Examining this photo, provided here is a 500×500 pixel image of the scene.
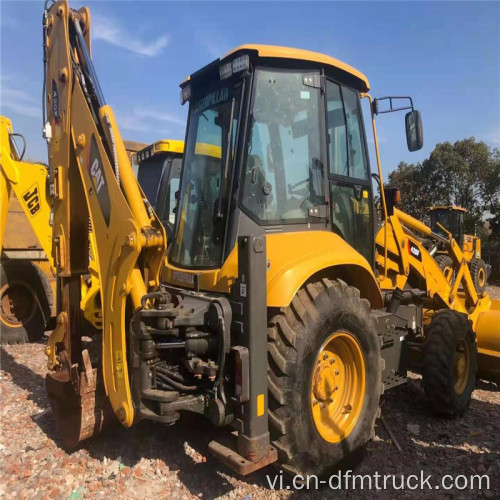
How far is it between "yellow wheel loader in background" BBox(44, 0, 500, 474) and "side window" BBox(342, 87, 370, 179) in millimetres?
17

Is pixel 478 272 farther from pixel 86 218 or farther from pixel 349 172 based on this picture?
pixel 86 218

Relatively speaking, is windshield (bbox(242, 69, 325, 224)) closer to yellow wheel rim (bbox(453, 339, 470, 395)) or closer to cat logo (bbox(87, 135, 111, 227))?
cat logo (bbox(87, 135, 111, 227))

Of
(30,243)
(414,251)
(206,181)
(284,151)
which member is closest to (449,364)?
(414,251)

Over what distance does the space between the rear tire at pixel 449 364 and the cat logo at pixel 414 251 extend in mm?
616

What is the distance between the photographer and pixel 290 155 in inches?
125

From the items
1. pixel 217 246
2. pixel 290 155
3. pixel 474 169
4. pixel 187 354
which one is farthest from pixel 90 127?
pixel 474 169

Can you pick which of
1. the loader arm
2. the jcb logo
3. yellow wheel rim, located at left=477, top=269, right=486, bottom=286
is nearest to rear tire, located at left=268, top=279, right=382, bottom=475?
the loader arm

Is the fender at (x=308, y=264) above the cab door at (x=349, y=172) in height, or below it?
below

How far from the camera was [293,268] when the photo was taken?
2697 millimetres

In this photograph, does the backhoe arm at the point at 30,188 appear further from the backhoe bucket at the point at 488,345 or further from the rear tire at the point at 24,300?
the backhoe bucket at the point at 488,345

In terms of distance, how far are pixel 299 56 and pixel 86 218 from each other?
197 centimetres

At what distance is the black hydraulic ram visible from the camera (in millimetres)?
2451

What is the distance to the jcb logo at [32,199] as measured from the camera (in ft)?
18.9
